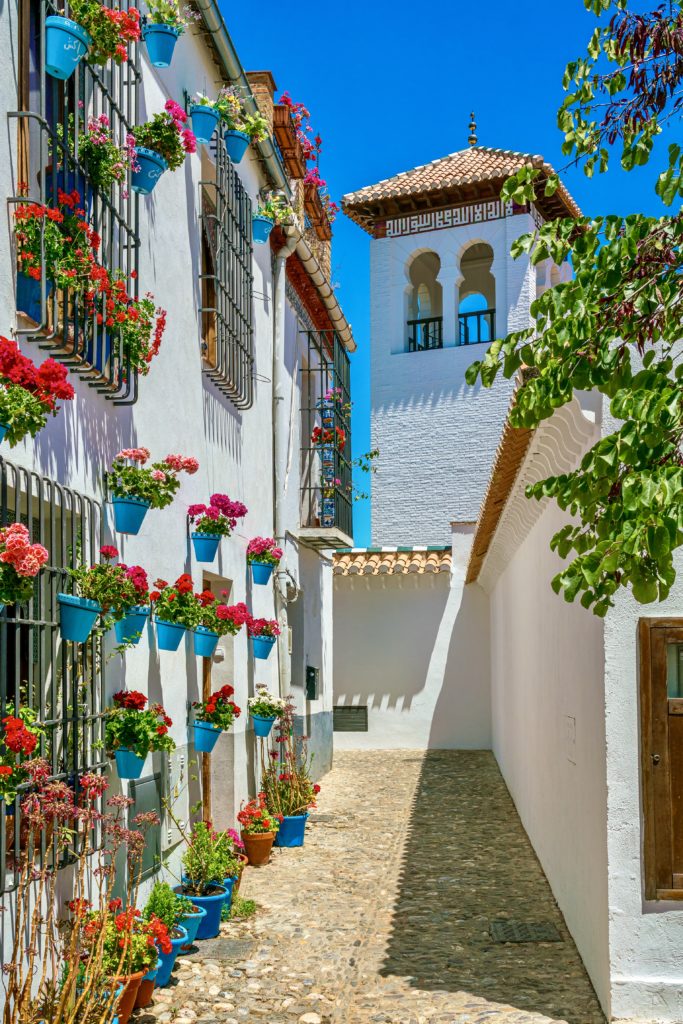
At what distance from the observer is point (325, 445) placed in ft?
44.0

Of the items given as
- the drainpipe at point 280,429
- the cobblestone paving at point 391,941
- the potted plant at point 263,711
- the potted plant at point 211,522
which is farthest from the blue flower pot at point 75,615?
the drainpipe at point 280,429

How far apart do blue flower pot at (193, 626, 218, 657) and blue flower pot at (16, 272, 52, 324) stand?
286 cm

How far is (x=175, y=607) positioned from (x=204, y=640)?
33.0 inches

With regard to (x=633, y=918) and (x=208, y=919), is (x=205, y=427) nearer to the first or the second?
(x=208, y=919)

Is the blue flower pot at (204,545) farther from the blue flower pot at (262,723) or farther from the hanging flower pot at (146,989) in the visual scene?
the hanging flower pot at (146,989)

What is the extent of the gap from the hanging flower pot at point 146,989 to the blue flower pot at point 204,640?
2189 millimetres

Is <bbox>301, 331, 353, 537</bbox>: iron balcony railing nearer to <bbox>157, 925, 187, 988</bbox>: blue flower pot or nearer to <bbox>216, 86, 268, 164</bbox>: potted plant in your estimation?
<bbox>216, 86, 268, 164</bbox>: potted plant

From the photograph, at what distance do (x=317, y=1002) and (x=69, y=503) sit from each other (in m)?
2.84

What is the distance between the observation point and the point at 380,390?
24375mm

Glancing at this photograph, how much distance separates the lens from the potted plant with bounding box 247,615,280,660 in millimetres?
9336

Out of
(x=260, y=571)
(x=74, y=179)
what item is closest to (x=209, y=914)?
(x=260, y=571)

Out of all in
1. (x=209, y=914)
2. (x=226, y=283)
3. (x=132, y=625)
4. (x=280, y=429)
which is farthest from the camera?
(x=280, y=429)

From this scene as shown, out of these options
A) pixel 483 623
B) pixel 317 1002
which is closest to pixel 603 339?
pixel 317 1002

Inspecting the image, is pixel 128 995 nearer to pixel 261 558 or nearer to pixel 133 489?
pixel 133 489
